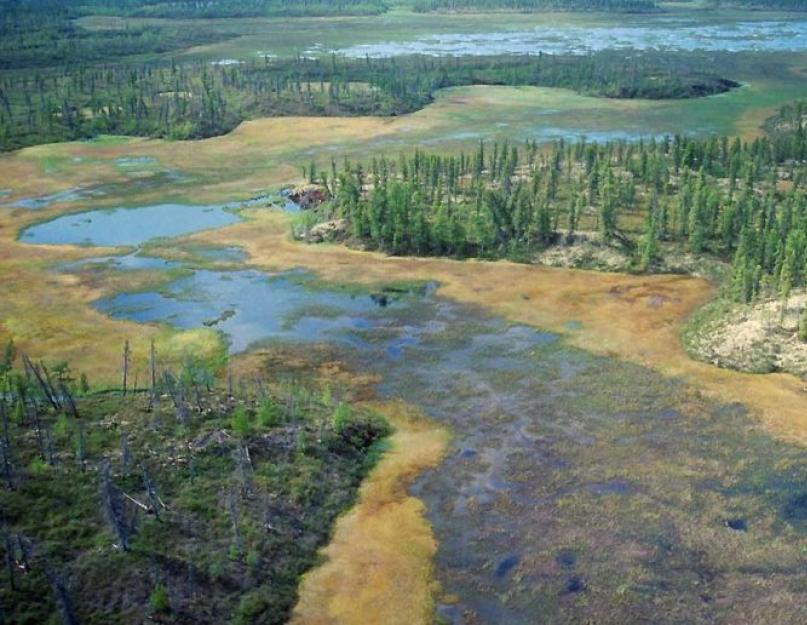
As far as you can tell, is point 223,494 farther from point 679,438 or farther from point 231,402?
point 679,438

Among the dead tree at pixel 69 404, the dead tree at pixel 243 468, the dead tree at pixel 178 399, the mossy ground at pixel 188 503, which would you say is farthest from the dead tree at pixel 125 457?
the dead tree at pixel 69 404

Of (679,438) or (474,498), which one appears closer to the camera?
(474,498)

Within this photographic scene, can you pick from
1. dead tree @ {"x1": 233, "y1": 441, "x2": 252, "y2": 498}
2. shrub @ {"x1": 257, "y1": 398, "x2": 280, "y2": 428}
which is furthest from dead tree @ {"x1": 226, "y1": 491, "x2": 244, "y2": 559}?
shrub @ {"x1": 257, "y1": 398, "x2": 280, "y2": 428}

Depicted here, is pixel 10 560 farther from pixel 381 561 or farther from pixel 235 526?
pixel 381 561

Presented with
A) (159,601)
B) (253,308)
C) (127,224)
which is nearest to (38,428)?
(159,601)

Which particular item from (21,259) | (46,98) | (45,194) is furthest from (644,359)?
(46,98)
